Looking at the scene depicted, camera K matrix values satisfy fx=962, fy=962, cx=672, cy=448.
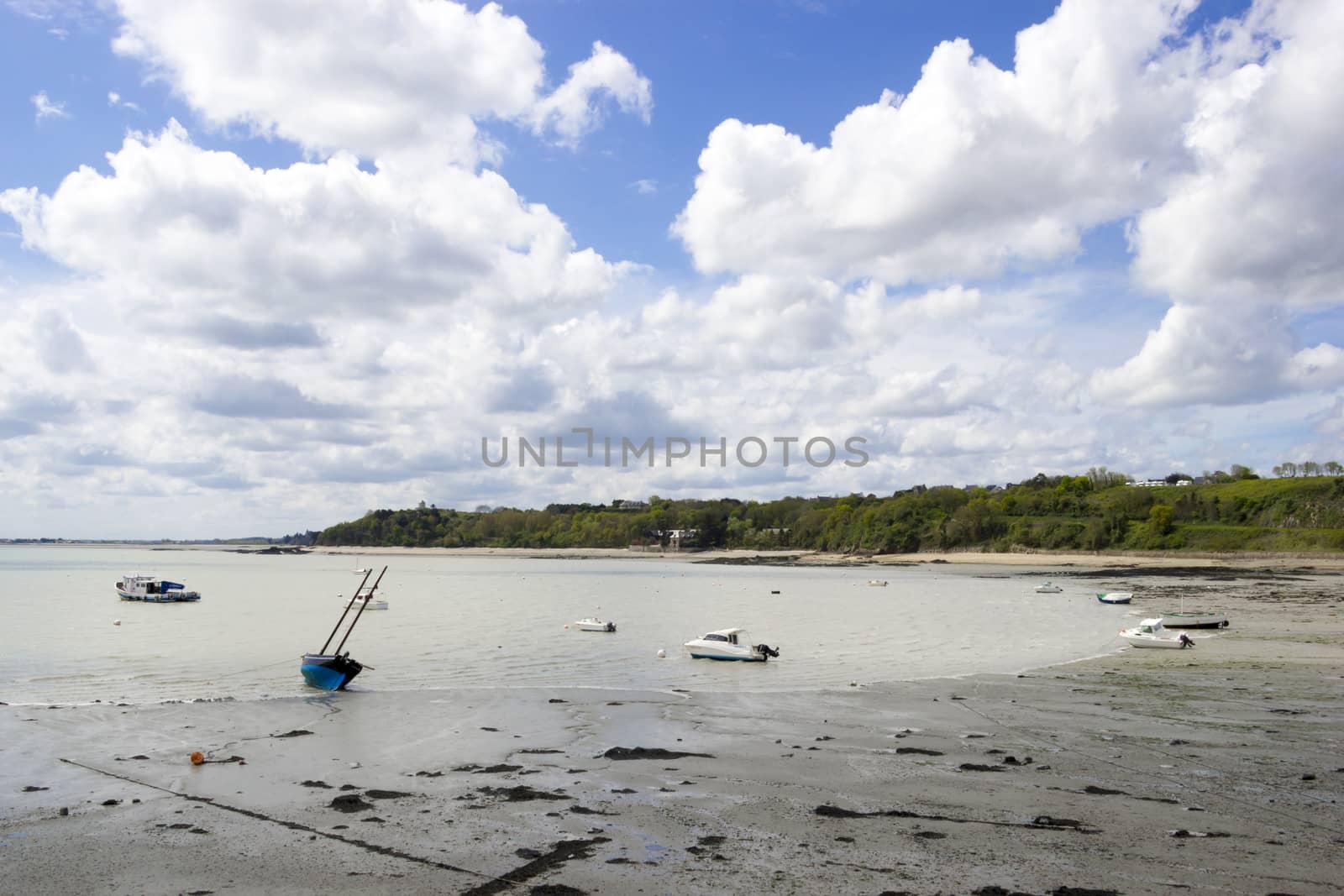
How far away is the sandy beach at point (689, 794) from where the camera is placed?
1273 centimetres

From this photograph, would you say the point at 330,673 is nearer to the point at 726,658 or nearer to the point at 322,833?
the point at 726,658

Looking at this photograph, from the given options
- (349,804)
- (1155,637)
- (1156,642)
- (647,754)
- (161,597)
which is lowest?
(161,597)

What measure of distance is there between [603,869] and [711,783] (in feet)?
17.1

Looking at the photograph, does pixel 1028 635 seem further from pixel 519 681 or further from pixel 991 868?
pixel 991 868

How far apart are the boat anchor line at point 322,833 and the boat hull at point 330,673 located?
12.2m

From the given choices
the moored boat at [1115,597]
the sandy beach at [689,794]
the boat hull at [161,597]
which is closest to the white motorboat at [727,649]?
the sandy beach at [689,794]

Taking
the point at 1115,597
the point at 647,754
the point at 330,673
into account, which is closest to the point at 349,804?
the point at 647,754

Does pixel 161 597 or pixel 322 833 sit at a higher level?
pixel 322 833

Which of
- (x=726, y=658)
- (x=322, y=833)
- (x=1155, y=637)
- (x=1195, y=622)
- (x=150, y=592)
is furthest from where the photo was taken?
(x=150, y=592)

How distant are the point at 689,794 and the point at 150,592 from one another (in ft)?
258

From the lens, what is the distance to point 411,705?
93.5ft

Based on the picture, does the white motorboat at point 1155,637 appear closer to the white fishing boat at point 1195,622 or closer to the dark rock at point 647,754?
the white fishing boat at point 1195,622

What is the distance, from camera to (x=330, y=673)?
31734mm

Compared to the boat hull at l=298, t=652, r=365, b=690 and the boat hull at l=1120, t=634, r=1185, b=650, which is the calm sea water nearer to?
the boat hull at l=298, t=652, r=365, b=690
